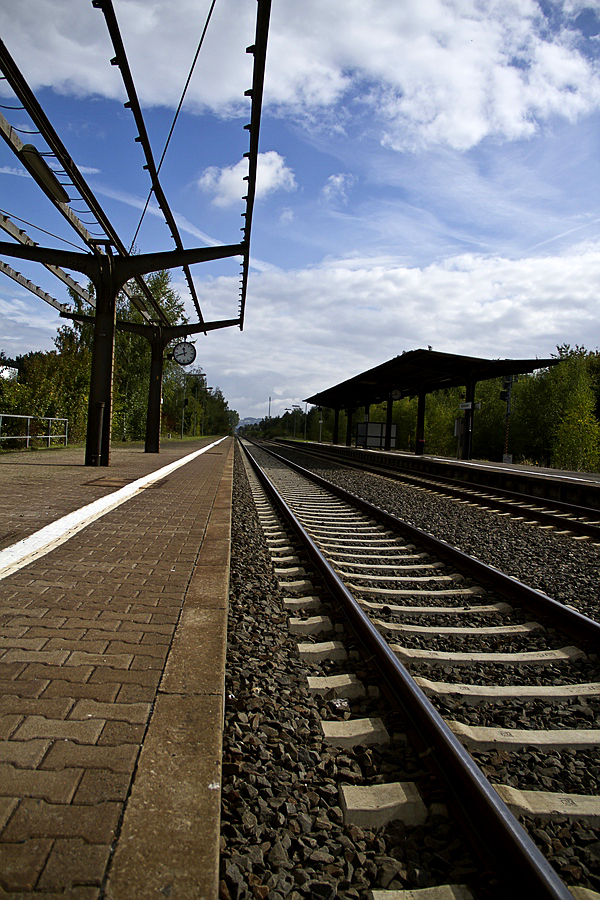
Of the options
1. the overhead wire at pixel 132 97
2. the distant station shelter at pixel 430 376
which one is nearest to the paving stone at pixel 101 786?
the overhead wire at pixel 132 97

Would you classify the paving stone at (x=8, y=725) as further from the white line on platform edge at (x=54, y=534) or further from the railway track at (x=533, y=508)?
the railway track at (x=533, y=508)

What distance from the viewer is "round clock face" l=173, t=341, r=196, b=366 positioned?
74.3 ft

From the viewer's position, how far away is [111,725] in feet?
7.98

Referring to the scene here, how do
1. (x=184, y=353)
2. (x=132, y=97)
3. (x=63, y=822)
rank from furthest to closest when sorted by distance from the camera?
(x=184, y=353) < (x=132, y=97) < (x=63, y=822)

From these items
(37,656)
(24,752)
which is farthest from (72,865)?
(37,656)

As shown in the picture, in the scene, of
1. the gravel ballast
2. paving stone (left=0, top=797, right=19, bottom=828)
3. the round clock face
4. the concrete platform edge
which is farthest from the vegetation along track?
the round clock face

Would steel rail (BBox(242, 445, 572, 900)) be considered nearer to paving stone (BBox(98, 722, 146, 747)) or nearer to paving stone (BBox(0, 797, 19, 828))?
paving stone (BBox(98, 722, 146, 747))

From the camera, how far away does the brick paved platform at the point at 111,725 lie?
1.71 meters

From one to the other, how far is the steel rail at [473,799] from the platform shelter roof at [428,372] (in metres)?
22.1

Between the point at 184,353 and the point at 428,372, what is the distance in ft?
39.6

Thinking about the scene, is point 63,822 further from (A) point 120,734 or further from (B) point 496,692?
(B) point 496,692

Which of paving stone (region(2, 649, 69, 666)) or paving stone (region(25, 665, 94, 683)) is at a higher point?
paving stone (region(2, 649, 69, 666))

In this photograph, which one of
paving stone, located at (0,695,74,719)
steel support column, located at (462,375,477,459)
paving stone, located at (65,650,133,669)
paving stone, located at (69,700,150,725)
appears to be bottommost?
paving stone, located at (69,700,150,725)

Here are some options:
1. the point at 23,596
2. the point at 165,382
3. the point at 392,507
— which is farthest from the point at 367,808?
the point at 165,382
